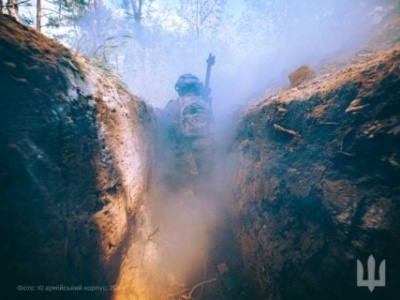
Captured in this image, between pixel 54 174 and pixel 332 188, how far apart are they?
2.70 meters

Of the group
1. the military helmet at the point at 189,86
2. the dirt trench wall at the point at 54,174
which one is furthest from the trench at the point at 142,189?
the military helmet at the point at 189,86

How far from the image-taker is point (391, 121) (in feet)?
6.18

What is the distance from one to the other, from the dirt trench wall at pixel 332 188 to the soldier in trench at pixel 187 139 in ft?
11.0

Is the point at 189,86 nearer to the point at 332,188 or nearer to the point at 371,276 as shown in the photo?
the point at 332,188

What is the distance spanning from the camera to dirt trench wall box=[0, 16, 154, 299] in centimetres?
150

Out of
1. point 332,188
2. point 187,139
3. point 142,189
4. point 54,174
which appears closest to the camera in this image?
point 54,174

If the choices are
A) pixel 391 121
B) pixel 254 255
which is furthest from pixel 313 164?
pixel 254 255

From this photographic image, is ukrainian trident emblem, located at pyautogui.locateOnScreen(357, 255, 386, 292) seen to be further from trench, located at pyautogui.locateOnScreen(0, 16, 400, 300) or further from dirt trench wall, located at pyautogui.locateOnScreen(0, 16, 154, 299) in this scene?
dirt trench wall, located at pyautogui.locateOnScreen(0, 16, 154, 299)

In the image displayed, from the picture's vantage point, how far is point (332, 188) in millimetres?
2371

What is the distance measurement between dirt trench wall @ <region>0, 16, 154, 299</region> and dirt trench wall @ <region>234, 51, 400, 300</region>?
2.24m

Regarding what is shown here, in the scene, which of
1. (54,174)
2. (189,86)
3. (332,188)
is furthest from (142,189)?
(189,86)

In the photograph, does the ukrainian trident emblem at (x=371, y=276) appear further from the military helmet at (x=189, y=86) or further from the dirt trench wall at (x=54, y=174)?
the military helmet at (x=189, y=86)

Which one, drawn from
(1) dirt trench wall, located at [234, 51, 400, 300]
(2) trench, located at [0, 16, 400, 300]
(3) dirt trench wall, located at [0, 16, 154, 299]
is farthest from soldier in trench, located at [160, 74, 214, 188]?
(3) dirt trench wall, located at [0, 16, 154, 299]

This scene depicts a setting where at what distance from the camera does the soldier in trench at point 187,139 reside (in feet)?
22.7
